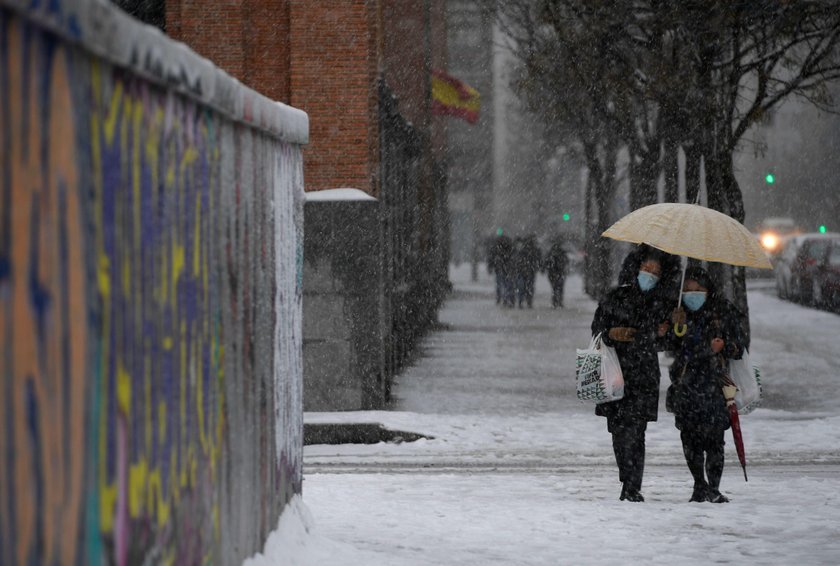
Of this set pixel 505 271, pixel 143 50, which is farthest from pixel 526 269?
pixel 143 50

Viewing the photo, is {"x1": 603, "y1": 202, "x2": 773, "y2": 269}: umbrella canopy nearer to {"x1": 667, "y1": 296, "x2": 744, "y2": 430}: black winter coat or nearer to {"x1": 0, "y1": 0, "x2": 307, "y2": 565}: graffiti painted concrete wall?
{"x1": 667, "y1": 296, "x2": 744, "y2": 430}: black winter coat

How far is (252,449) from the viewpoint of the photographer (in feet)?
16.7

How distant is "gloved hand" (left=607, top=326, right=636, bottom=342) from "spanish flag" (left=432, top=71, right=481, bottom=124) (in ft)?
60.4

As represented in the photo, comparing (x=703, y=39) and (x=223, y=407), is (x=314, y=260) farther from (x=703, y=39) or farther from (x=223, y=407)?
(x=223, y=407)

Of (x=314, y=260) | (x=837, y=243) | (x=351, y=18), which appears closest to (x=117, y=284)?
(x=314, y=260)

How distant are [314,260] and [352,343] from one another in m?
0.98

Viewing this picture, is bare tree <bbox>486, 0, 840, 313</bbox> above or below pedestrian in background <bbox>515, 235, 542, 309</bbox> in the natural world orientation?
above

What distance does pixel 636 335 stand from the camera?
323 inches

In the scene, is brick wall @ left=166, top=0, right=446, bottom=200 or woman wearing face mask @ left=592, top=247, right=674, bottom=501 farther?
brick wall @ left=166, top=0, right=446, bottom=200

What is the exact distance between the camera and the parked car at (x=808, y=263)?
104 ft

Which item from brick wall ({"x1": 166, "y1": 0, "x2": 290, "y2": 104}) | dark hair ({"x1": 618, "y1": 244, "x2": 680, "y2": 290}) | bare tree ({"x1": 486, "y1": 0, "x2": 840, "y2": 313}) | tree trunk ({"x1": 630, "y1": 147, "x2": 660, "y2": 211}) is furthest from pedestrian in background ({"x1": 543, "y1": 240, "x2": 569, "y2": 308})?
dark hair ({"x1": 618, "y1": 244, "x2": 680, "y2": 290})

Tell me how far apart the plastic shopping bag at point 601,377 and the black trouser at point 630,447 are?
0.75 ft

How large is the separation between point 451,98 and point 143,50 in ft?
77.5

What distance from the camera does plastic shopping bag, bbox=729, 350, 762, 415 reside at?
8.36 meters
